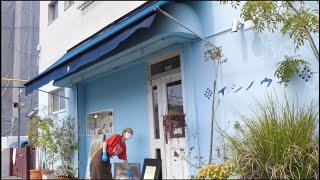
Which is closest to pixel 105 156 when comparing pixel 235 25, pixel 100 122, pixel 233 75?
pixel 233 75

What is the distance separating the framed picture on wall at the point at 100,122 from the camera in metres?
10.2

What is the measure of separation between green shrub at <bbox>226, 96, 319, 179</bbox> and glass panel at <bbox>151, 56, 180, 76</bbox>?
9.38 feet

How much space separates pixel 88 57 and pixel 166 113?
201 centimetres

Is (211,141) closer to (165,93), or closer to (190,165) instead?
(190,165)

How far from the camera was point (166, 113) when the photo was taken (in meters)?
8.33

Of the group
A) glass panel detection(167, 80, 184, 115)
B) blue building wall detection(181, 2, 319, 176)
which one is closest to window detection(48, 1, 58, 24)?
glass panel detection(167, 80, 184, 115)

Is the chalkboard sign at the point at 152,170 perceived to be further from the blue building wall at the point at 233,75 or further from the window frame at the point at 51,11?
the window frame at the point at 51,11

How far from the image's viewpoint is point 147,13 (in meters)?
6.60

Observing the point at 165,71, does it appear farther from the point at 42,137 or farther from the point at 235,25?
the point at 42,137

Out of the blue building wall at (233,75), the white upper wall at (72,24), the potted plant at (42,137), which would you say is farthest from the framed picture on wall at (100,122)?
the blue building wall at (233,75)

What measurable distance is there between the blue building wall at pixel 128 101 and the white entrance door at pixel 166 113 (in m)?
0.23

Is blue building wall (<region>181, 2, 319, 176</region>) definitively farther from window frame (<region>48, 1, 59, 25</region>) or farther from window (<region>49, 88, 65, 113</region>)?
window frame (<region>48, 1, 59, 25</region>)

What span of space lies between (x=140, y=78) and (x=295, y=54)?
4171mm

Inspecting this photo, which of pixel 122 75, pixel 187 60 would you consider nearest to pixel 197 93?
pixel 187 60
